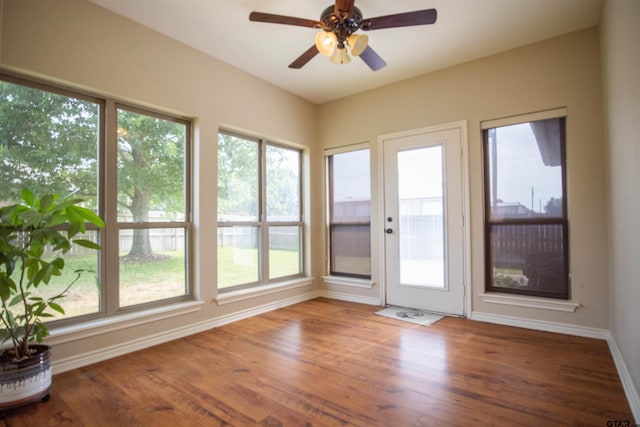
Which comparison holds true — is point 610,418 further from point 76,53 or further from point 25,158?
point 76,53

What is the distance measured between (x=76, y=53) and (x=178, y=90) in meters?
0.81

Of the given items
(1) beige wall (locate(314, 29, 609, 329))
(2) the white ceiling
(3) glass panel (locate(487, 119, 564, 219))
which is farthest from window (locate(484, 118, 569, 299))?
(2) the white ceiling

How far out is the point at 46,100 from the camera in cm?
244

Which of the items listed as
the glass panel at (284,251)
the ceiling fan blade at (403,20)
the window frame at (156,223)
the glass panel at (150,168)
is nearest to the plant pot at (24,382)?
the window frame at (156,223)

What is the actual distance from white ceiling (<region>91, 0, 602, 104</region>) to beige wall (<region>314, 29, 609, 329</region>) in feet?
0.56

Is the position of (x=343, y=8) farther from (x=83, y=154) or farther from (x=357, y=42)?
(x=83, y=154)

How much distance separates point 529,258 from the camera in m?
3.24

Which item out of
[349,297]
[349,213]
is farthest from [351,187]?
[349,297]

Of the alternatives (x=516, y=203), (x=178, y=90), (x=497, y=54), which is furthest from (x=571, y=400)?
(x=178, y=90)

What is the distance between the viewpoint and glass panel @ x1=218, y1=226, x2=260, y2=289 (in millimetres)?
3584

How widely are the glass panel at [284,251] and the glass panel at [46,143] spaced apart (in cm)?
207

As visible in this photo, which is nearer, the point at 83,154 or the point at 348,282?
the point at 83,154

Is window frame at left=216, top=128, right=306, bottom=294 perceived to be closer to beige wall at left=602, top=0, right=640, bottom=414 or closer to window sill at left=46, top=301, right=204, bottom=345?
window sill at left=46, top=301, right=204, bottom=345

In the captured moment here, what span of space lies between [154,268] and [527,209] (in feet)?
12.1
